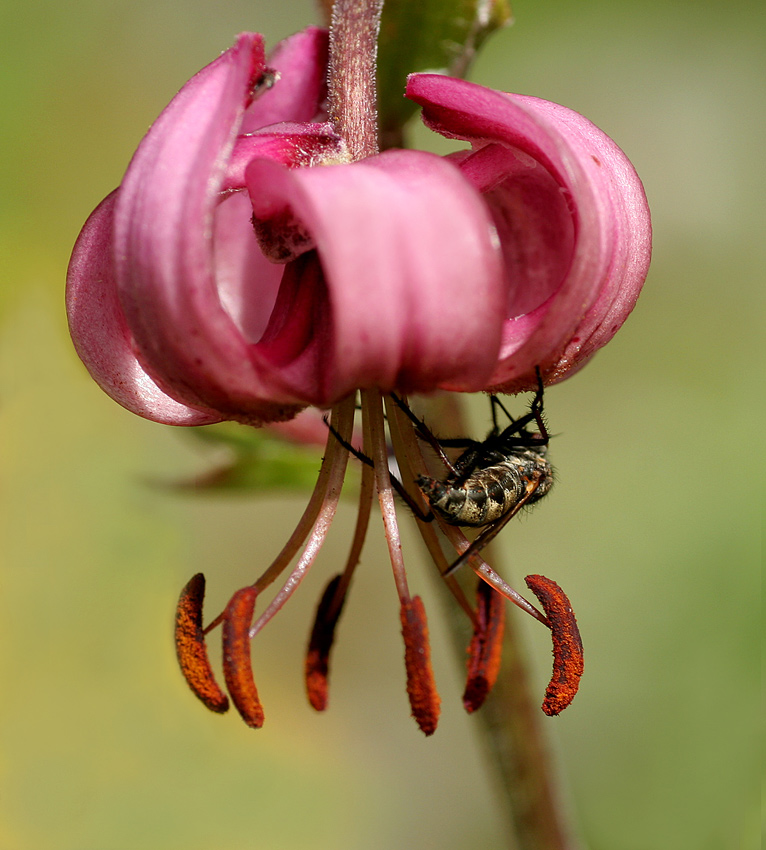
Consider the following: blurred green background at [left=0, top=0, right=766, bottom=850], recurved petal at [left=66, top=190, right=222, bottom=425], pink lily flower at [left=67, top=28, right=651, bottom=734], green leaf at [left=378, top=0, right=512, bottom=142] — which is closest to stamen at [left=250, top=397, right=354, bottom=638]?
pink lily flower at [left=67, top=28, right=651, bottom=734]

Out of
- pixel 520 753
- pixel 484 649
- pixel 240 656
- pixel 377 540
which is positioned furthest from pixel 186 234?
pixel 377 540

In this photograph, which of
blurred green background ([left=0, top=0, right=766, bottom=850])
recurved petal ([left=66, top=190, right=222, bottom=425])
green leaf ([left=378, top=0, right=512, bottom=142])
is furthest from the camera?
blurred green background ([left=0, top=0, right=766, bottom=850])

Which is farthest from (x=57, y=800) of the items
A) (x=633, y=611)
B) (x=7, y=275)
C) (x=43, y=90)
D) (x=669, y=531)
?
(x=43, y=90)

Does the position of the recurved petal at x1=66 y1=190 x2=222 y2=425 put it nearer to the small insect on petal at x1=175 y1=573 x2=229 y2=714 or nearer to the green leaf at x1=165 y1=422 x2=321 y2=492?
the small insect on petal at x1=175 y1=573 x2=229 y2=714

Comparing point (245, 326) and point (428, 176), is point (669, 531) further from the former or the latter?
point (428, 176)

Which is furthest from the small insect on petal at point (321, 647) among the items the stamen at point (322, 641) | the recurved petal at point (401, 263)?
the recurved petal at point (401, 263)

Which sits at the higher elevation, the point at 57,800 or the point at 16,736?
the point at 16,736
